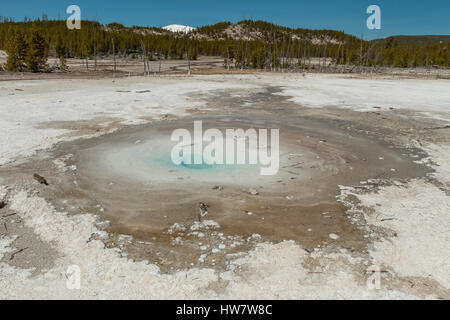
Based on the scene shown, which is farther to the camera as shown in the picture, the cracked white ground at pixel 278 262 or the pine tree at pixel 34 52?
the pine tree at pixel 34 52

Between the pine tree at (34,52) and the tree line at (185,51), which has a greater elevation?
the tree line at (185,51)

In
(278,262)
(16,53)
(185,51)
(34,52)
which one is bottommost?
(278,262)

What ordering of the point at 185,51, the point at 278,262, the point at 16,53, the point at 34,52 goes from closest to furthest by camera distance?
the point at 278,262 < the point at 16,53 < the point at 34,52 < the point at 185,51

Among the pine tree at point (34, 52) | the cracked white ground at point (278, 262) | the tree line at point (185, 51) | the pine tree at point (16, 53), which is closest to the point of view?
the cracked white ground at point (278, 262)

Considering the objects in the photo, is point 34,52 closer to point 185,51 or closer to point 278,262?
point 278,262

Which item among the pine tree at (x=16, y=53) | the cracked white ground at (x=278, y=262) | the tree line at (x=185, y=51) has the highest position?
the tree line at (x=185, y=51)

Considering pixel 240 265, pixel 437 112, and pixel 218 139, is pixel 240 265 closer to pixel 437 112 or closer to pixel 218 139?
pixel 218 139

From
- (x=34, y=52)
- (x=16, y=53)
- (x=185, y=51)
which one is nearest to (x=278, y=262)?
(x=34, y=52)

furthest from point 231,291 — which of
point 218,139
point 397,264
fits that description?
point 218,139

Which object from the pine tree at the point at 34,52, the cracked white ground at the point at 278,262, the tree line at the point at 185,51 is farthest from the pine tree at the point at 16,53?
the cracked white ground at the point at 278,262

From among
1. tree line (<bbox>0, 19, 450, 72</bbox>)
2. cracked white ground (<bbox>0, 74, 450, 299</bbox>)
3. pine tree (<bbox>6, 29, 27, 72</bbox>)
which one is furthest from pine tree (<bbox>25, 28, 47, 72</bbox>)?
cracked white ground (<bbox>0, 74, 450, 299</bbox>)

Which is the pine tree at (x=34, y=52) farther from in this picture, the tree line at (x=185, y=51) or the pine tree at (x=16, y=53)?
the pine tree at (x=16, y=53)

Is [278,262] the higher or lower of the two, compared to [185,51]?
lower
